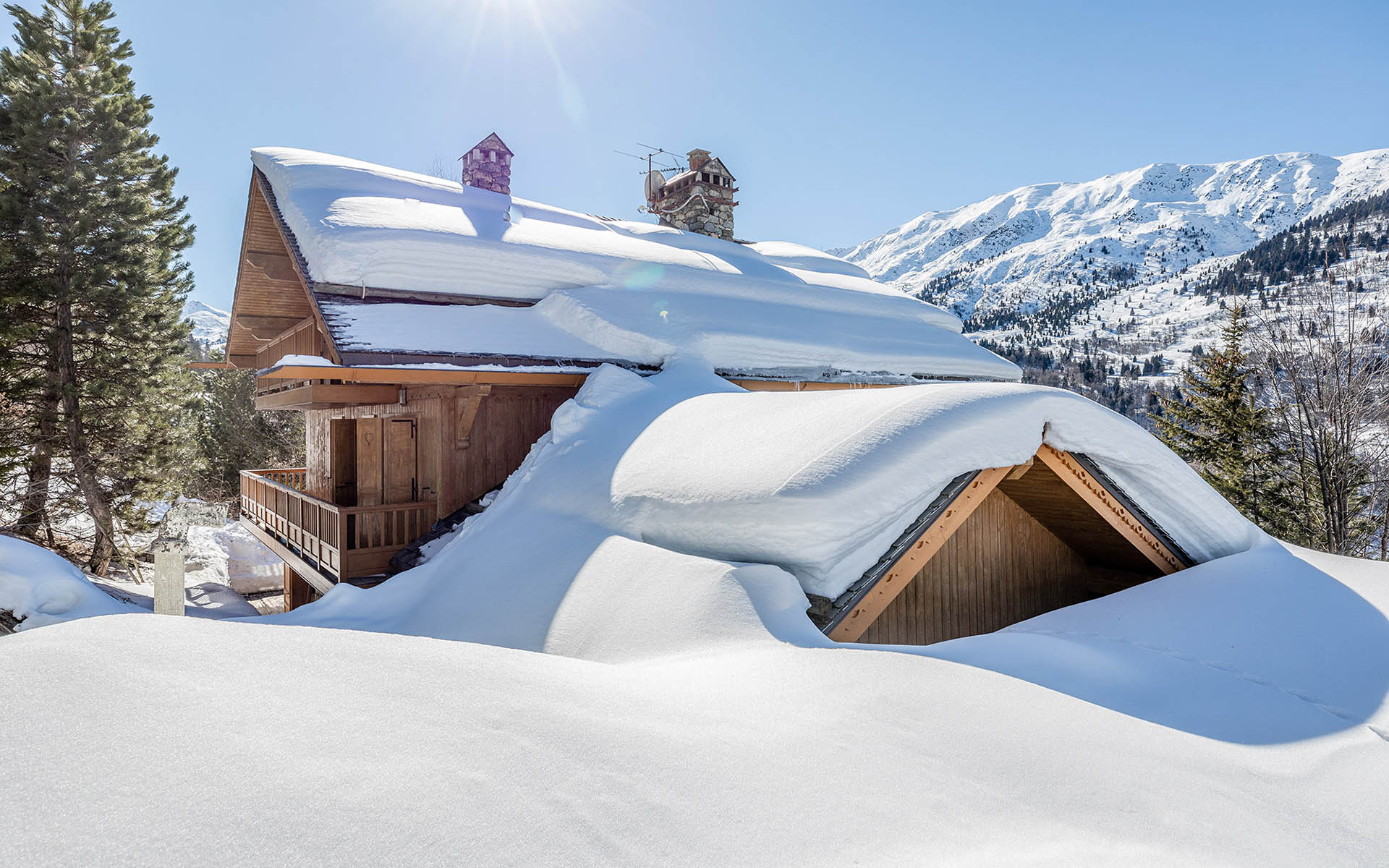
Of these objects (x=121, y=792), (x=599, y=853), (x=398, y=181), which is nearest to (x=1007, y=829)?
(x=599, y=853)

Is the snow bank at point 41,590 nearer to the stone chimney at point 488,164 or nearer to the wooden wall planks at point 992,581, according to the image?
the wooden wall planks at point 992,581

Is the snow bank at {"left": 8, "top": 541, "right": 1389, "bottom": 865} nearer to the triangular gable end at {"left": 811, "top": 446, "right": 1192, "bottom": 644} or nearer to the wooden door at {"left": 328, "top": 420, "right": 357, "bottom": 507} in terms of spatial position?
the triangular gable end at {"left": 811, "top": 446, "right": 1192, "bottom": 644}

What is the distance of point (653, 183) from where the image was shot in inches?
758

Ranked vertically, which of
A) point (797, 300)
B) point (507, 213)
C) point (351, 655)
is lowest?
point (351, 655)

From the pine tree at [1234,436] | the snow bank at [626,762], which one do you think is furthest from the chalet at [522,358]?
the pine tree at [1234,436]

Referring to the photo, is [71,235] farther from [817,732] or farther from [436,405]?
[817,732]

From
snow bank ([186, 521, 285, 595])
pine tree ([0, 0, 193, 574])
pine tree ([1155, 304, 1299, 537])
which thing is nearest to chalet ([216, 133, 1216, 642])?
pine tree ([0, 0, 193, 574])

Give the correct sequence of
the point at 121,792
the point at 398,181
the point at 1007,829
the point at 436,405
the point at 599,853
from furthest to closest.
Answer: 1. the point at 398,181
2. the point at 436,405
3. the point at 1007,829
4. the point at 599,853
5. the point at 121,792

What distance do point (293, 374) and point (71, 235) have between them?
13322 millimetres

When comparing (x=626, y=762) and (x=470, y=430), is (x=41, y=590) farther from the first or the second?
(x=626, y=762)

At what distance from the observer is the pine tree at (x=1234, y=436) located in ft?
53.8

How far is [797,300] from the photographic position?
44.0 feet

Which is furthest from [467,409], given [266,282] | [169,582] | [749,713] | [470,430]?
[266,282]

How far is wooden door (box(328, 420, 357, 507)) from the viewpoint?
1169 cm
